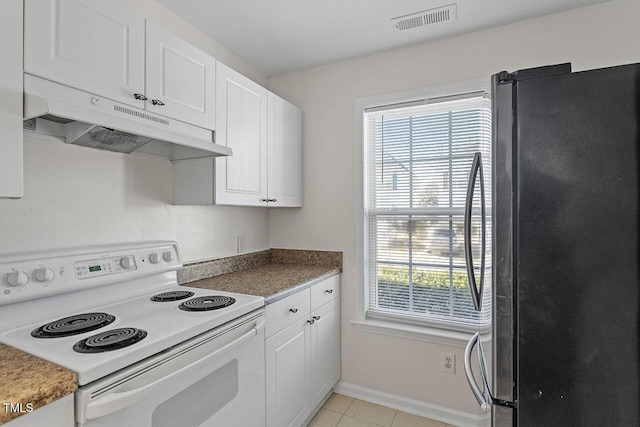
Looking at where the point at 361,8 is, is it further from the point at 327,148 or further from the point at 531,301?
the point at 531,301

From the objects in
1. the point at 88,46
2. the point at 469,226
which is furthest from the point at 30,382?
the point at 469,226

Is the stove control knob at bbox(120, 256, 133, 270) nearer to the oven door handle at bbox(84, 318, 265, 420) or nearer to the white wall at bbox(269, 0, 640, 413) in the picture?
the oven door handle at bbox(84, 318, 265, 420)

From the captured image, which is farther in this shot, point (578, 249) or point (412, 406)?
point (412, 406)

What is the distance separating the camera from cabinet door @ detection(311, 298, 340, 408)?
209 centimetres

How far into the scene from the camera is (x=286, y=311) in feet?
5.82

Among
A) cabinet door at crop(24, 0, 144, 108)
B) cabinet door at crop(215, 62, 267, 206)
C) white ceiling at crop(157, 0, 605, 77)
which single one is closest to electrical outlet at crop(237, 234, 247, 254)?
cabinet door at crop(215, 62, 267, 206)

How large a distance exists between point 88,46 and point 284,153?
1365mm

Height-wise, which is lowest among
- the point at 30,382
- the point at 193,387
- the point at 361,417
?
the point at 361,417

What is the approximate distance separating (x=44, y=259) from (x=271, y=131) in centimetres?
146

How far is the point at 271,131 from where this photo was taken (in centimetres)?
227

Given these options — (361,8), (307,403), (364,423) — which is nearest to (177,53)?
(361,8)

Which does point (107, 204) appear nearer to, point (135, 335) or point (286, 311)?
point (135, 335)

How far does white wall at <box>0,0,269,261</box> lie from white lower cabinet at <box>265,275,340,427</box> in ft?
2.38

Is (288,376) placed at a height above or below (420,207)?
below
